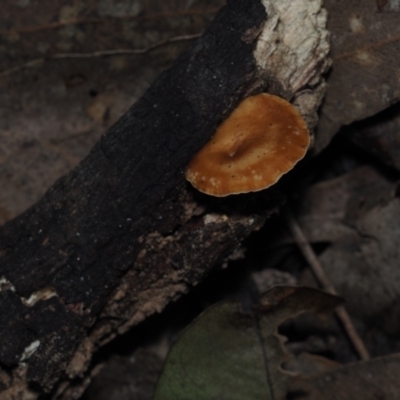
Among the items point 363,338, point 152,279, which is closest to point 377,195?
point 363,338

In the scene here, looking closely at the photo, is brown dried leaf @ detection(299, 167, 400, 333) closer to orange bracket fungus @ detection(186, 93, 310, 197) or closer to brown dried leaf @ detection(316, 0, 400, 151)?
brown dried leaf @ detection(316, 0, 400, 151)

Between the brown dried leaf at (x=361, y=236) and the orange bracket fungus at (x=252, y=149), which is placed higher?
the orange bracket fungus at (x=252, y=149)

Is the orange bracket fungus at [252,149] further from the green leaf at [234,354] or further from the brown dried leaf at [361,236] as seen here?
the brown dried leaf at [361,236]

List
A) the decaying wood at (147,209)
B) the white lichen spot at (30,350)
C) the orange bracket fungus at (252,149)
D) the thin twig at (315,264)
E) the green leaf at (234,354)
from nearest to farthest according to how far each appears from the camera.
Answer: the orange bracket fungus at (252,149) → the decaying wood at (147,209) → the white lichen spot at (30,350) → the green leaf at (234,354) → the thin twig at (315,264)

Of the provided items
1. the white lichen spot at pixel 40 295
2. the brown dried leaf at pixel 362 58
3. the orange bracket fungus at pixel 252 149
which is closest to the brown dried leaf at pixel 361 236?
the brown dried leaf at pixel 362 58

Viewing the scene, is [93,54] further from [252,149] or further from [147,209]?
[252,149]

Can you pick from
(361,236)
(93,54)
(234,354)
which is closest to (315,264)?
(361,236)
